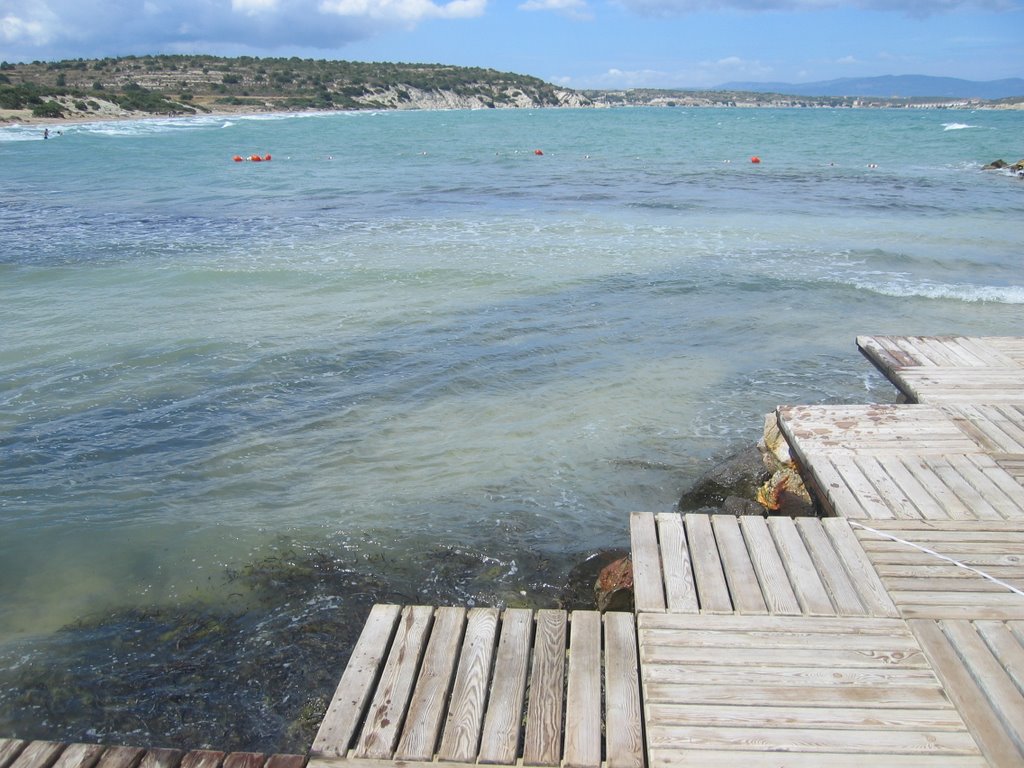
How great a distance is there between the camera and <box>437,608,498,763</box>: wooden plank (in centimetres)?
336

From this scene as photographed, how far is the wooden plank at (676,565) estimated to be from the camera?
4195 millimetres

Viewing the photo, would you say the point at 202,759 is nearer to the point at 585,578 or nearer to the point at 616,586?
the point at 616,586

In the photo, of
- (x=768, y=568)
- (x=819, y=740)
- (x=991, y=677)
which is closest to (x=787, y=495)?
(x=768, y=568)

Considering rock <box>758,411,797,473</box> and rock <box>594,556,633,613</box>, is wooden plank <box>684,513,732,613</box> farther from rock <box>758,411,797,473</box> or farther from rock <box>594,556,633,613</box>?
rock <box>758,411,797,473</box>

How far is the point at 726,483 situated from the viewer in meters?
7.03

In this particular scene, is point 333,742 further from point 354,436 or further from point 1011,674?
point 354,436

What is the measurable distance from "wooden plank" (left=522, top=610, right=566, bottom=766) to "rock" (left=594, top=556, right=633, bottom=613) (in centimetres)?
110

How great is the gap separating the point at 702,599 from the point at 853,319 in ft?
30.3

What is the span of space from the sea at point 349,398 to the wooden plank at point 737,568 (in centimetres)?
131

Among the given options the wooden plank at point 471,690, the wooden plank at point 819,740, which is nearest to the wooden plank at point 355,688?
the wooden plank at point 471,690

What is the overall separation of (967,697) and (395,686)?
8.79ft

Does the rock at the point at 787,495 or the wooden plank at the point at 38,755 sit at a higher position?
the wooden plank at the point at 38,755

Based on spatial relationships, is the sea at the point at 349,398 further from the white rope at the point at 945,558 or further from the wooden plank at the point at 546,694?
the white rope at the point at 945,558

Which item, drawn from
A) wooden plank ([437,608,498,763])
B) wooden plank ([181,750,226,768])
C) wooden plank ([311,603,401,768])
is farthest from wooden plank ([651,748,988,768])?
wooden plank ([181,750,226,768])
